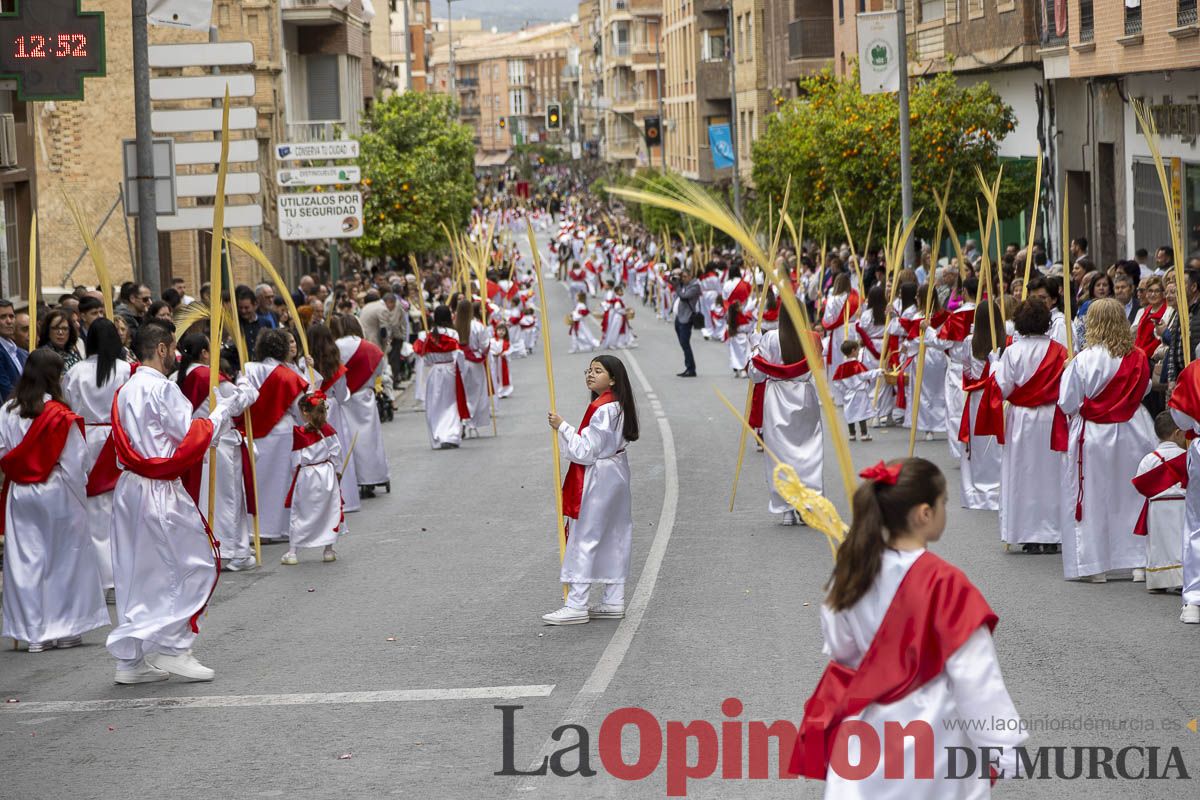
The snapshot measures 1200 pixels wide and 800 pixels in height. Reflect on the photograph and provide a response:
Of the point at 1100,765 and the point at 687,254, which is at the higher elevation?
the point at 687,254

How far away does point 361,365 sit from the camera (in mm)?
15969

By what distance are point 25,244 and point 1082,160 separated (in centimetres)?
1695

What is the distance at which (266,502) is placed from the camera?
45.7 feet

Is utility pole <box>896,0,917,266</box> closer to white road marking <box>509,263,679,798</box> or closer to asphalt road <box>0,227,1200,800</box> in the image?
white road marking <box>509,263,679,798</box>

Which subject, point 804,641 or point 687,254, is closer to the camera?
point 804,641

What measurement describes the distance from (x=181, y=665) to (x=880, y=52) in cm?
2106

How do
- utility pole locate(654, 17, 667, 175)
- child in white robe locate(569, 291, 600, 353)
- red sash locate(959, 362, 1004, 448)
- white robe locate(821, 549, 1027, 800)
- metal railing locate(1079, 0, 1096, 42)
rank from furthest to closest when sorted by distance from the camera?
1. utility pole locate(654, 17, 667, 175)
2. child in white robe locate(569, 291, 600, 353)
3. metal railing locate(1079, 0, 1096, 42)
4. red sash locate(959, 362, 1004, 448)
5. white robe locate(821, 549, 1027, 800)

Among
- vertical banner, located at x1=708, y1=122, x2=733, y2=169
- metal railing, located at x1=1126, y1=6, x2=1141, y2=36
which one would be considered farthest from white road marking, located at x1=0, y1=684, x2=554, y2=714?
vertical banner, located at x1=708, y1=122, x2=733, y2=169

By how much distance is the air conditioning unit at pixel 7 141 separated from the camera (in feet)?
63.8

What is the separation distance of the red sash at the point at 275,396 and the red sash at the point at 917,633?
9151 mm

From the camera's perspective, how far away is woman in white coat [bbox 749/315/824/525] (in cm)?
1352

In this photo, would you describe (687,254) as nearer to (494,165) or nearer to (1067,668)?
(1067,668)

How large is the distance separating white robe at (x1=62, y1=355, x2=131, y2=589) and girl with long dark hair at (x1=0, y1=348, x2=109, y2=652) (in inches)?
7.7

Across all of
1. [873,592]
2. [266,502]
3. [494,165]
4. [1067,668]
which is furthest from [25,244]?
[494,165]
